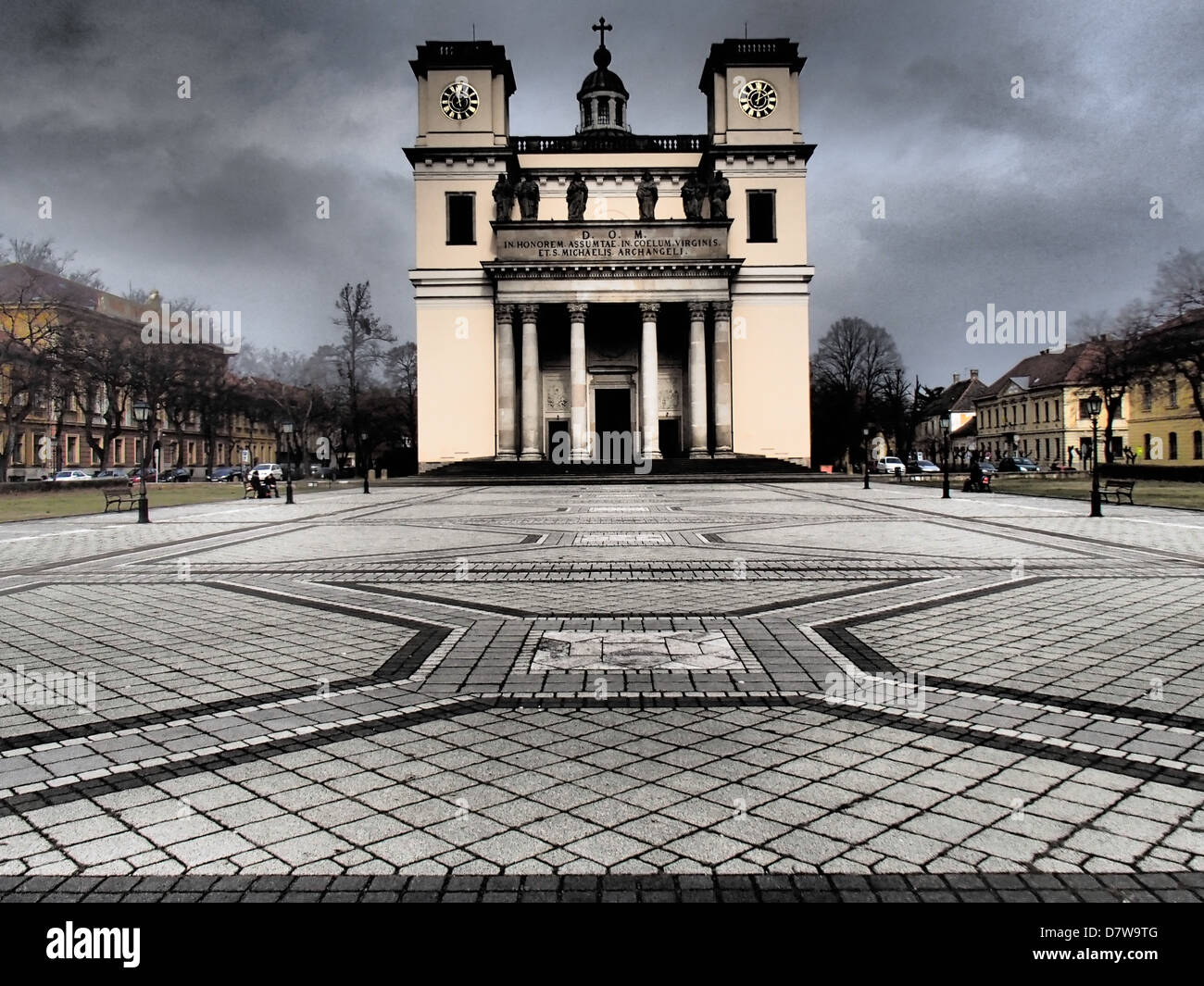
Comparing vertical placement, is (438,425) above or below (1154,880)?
above

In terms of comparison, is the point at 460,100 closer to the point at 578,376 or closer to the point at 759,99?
the point at 759,99

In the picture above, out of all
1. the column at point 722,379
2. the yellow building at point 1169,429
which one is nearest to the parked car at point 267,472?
the column at point 722,379

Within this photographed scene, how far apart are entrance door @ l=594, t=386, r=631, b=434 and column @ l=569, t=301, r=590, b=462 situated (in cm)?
573

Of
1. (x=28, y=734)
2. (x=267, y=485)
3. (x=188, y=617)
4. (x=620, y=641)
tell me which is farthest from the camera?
(x=267, y=485)

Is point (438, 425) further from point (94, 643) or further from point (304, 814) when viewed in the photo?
point (304, 814)

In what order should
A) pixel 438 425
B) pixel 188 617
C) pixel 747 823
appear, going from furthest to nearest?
1. pixel 438 425
2. pixel 188 617
3. pixel 747 823

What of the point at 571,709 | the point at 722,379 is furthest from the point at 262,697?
the point at 722,379

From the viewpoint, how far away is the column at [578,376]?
163 feet

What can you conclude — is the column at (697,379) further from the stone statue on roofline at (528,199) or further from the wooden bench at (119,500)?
the wooden bench at (119,500)

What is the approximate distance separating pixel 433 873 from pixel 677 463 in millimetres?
44731
